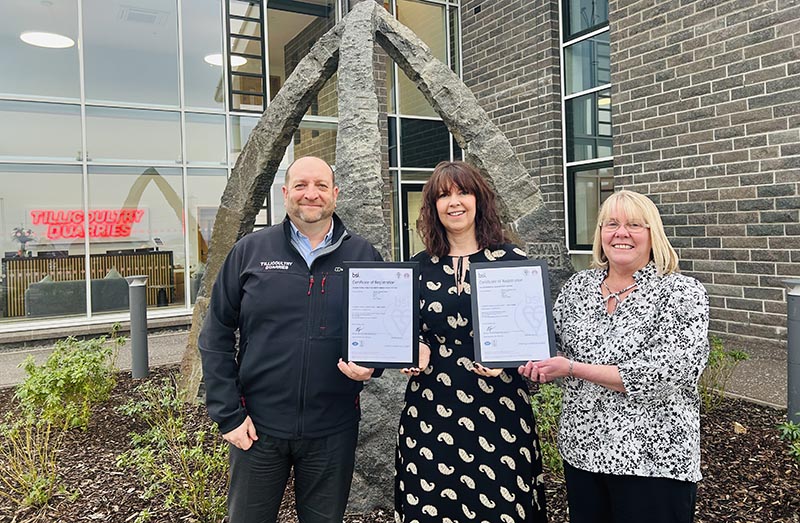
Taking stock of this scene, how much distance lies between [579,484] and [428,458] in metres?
0.53

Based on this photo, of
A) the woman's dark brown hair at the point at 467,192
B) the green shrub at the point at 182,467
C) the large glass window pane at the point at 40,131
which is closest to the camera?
the woman's dark brown hair at the point at 467,192

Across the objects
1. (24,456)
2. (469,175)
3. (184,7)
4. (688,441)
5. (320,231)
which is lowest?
(24,456)

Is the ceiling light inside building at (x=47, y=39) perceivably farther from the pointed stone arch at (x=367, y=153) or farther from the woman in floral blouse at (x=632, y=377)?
the woman in floral blouse at (x=632, y=377)

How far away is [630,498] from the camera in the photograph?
1794 mm

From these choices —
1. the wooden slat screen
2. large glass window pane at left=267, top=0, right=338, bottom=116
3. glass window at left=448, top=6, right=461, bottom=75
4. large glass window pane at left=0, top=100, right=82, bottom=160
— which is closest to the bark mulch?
the wooden slat screen

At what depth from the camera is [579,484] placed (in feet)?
6.25

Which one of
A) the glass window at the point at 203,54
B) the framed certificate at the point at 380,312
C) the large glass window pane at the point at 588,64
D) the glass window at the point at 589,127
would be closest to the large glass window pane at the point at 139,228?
the glass window at the point at 203,54

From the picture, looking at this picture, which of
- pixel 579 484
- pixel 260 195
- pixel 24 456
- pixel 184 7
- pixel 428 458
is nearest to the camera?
pixel 579 484

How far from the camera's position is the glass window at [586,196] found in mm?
8992

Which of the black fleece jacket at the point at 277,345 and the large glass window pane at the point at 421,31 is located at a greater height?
the large glass window pane at the point at 421,31

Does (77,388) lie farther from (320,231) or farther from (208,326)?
(320,231)

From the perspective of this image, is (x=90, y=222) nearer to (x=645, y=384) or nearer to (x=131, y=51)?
(x=131, y=51)

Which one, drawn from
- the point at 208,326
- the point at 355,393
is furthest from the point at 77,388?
the point at 355,393

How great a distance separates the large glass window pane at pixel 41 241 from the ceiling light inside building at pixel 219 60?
2.84m
